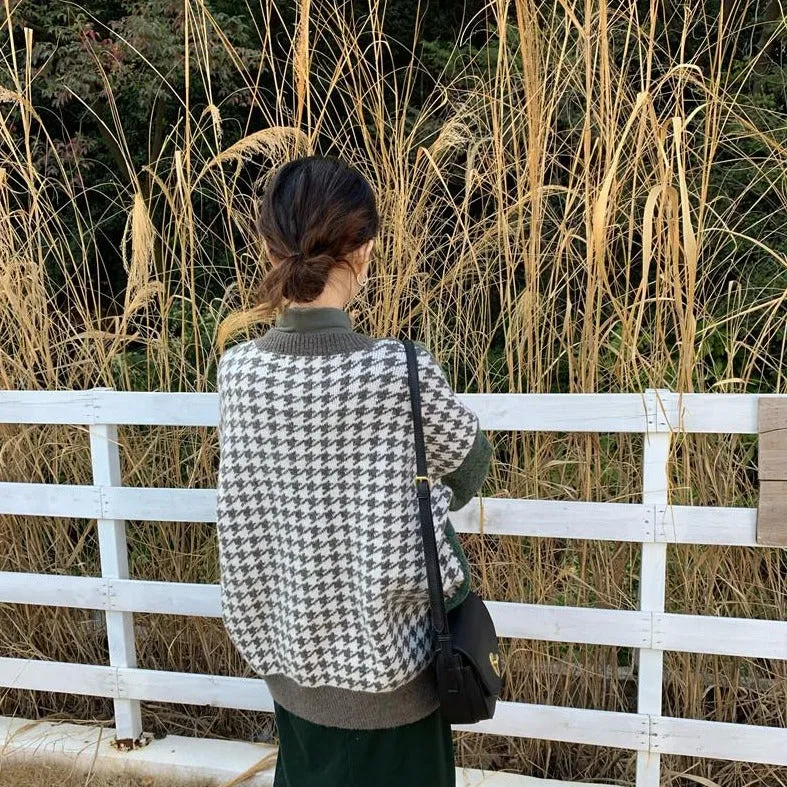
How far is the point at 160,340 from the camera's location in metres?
2.32

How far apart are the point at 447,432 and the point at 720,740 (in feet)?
4.35

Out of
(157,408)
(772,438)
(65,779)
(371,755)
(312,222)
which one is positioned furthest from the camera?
(65,779)

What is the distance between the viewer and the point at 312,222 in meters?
1.05

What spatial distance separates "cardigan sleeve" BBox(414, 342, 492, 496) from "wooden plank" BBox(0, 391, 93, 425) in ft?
4.38

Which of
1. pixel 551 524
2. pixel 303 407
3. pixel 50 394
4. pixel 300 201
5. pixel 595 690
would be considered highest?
pixel 300 201

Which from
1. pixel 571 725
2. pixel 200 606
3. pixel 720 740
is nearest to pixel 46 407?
pixel 200 606

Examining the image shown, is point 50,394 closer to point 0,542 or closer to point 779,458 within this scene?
point 0,542

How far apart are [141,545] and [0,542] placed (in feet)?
1.48

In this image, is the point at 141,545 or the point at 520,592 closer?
the point at 520,592

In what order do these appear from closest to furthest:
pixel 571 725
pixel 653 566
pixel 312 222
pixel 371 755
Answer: pixel 312 222, pixel 371 755, pixel 653 566, pixel 571 725

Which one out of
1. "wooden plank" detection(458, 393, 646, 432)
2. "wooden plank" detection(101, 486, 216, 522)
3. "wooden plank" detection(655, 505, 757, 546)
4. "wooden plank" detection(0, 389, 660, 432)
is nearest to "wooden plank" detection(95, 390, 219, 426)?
"wooden plank" detection(0, 389, 660, 432)

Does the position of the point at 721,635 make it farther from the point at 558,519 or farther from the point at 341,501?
the point at 341,501

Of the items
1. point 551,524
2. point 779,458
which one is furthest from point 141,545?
point 779,458

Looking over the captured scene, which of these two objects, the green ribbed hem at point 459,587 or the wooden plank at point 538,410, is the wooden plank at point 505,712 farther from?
the green ribbed hem at point 459,587
